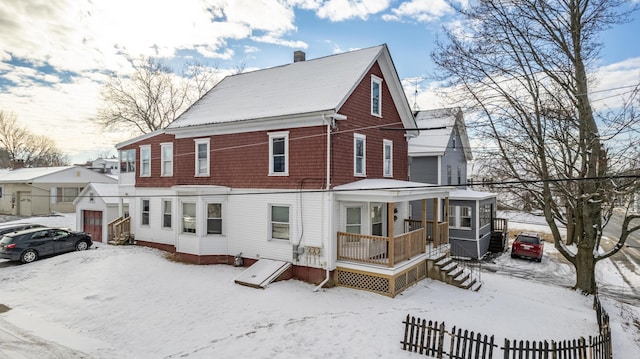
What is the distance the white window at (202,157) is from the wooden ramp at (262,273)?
5.48m

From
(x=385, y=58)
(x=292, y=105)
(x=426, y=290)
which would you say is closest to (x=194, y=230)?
(x=292, y=105)

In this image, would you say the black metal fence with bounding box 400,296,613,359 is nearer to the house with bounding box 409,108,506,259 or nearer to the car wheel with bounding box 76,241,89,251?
the house with bounding box 409,108,506,259

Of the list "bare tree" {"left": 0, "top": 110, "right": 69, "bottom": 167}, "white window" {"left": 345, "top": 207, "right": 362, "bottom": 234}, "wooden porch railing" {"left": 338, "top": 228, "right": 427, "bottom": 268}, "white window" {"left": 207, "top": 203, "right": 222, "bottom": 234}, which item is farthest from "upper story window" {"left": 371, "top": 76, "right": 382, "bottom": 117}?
"bare tree" {"left": 0, "top": 110, "right": 69, "bottom": 167}

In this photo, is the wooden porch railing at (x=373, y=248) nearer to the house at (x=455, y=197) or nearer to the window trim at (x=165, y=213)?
the house at (x=455, y=197)

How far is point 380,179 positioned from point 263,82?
796cm

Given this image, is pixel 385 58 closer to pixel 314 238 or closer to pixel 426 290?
pixel 314 238

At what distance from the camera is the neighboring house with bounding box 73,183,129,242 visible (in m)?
22.2

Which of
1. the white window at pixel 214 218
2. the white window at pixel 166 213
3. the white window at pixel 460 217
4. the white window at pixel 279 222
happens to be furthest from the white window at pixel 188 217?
the white window at pixel 460 217

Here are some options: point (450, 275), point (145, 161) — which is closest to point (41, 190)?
point (145, 161)

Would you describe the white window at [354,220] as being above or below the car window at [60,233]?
above

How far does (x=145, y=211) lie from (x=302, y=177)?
11377 mm

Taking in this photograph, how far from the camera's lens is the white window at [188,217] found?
16.9 meters

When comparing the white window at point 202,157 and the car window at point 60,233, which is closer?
the white window at point 202,157

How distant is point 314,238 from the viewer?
13914 millimetres
